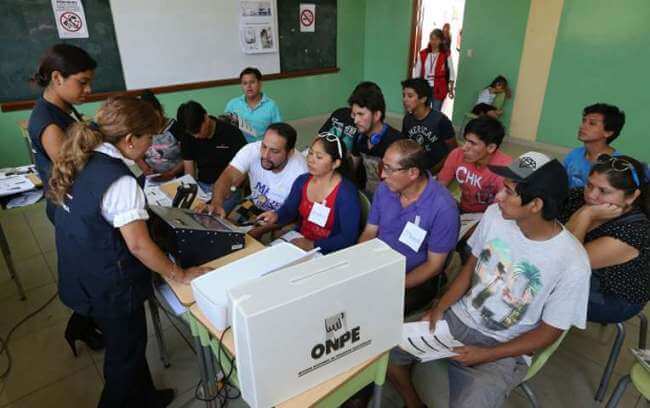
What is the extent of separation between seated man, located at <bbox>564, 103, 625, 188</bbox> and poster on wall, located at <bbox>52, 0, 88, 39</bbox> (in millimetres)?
4684

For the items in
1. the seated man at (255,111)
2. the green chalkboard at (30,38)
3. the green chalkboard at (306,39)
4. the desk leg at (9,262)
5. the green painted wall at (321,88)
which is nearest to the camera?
the desk leg at (9,262)

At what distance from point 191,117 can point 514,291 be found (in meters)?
2.04

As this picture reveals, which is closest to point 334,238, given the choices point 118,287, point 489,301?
point 489,301

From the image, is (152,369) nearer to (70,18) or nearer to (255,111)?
(255,111)

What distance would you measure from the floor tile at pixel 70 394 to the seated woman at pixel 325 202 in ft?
3.67

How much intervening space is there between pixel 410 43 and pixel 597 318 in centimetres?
570

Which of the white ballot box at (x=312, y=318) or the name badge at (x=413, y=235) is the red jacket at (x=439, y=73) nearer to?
the name badge at (x=413, y=235)

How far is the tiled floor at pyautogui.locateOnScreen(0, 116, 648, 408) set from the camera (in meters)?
1.79

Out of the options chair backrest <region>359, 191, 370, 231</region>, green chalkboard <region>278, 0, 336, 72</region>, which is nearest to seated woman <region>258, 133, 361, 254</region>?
chair backrest <region>359, 191, 370, 231</region>

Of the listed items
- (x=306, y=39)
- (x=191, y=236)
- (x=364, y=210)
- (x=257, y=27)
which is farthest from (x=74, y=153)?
(x=306, y=39)

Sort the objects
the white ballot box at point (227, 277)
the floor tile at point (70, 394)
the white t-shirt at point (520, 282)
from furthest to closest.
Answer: the floor tile at point (70, 394)
the white t-shirt at point (520, 282)
the white ballot box at point (227, 277)

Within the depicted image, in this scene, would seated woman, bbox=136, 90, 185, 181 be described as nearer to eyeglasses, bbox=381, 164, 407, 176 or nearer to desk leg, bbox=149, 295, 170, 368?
desk leg, bbox=149, 295, 170, 368

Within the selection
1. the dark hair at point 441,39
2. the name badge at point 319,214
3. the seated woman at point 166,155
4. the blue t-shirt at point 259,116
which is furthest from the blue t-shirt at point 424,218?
the dark hair at point 441,39

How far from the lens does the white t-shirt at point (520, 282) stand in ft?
4.18
